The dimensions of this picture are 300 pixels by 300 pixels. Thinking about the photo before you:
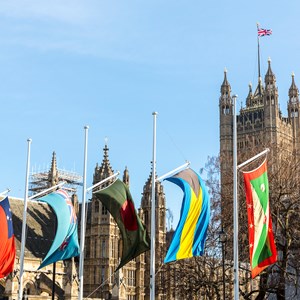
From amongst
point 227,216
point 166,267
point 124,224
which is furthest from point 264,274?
point 124,224

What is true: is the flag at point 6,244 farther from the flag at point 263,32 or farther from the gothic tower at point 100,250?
the flag at point 263,32

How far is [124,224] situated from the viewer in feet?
91.8

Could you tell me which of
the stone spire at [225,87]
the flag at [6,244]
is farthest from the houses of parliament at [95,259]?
the stone spire at [225,87]

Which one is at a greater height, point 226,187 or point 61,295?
point 226,187

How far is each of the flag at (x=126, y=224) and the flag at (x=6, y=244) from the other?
4.98 m

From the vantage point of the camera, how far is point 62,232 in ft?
97.1

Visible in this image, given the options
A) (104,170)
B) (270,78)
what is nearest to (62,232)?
(104,170)

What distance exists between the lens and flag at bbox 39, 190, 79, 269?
96.6ft

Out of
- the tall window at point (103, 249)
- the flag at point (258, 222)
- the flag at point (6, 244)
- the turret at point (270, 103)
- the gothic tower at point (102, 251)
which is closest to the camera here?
the flag at point (258, 222)

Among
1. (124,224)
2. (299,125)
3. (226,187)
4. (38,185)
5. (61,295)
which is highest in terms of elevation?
(299,125)

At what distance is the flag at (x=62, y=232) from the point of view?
96.6 ft

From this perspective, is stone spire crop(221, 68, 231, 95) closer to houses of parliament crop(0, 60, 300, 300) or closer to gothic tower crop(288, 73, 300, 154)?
gothic tower crop(288, 73, 300, 154)

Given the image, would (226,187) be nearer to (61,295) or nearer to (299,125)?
(61,295)

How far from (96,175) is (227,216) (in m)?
19.5
